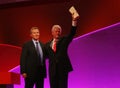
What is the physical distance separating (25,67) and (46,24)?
200 cm

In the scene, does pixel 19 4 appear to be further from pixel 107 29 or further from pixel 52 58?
pixel 52 58

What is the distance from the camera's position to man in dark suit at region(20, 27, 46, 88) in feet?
13.3

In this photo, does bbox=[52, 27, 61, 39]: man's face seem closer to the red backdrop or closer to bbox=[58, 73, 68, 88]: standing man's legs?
bbox=[58, 73, 68, 88]: standing man's legs

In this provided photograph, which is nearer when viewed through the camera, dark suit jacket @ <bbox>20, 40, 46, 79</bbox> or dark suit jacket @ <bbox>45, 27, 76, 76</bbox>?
dark suit jacket @ <bbox>45, 27, 76, 76</bbox>

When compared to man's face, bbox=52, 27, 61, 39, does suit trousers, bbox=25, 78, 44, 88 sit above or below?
below

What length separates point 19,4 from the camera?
20.0ft

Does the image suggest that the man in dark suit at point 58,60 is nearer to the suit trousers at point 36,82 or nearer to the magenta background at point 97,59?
the suit trousers at point 36,82

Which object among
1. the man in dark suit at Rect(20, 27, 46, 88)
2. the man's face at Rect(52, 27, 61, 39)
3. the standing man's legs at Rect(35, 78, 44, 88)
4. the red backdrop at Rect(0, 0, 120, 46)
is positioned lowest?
the standing man's legs at Rect(35, 78, 44, 88)

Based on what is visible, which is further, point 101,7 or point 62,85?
point 101,7

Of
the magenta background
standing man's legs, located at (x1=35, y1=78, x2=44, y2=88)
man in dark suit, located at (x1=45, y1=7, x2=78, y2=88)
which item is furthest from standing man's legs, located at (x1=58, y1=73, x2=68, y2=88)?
the magenta background

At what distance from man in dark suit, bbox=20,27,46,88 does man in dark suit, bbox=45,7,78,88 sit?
0.95ft

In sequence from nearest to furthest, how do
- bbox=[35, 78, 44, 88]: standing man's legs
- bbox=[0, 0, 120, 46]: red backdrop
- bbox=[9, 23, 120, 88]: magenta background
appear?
bbox=[35, 78, 44, 88]: standing man's legs → bbox=[9, 23, 120, 88]: magenta background → bbox=[0, 0, 120, 46]: red backdrop

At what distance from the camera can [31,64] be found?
4.07 metres

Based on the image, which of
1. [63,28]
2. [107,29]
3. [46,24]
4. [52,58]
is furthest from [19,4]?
[52,58]
